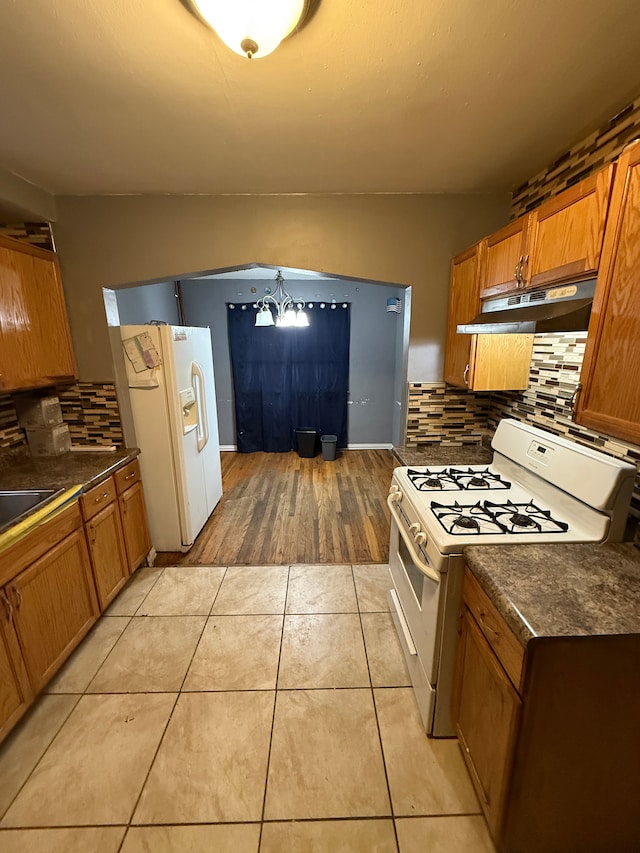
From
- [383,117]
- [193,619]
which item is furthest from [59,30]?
[193,619]

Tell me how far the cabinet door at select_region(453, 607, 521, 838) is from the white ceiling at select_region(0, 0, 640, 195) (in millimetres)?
1856

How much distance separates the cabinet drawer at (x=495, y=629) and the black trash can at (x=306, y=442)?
12.3 ft

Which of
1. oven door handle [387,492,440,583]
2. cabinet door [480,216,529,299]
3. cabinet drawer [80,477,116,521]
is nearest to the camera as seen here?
oven door handle [387,492,440,583]

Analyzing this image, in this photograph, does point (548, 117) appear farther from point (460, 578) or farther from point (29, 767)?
point (29, 767)

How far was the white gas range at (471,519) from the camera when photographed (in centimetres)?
125

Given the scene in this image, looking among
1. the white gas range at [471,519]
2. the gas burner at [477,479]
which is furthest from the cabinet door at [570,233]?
the gas burner at [477,479]

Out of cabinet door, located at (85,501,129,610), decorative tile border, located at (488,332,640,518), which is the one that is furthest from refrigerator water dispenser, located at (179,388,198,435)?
decorative tile border, located at (488,332,640,518)

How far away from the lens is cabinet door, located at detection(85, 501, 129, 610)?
193 centimetres

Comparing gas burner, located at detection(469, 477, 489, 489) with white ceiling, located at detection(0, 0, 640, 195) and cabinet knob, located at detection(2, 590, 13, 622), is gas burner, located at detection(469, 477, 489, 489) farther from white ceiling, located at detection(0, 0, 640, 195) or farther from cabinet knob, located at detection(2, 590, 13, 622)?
cabinet knob, located at detection(2, 590, 13, 622)

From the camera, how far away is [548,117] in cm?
142

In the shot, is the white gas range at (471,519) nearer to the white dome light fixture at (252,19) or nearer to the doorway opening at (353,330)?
the white dome light fixture at (252,19)

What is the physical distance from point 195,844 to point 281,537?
1865 millimetres

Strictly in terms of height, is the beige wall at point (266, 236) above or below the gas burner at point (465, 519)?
above

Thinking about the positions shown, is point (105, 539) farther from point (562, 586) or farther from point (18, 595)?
point (562, 586)
